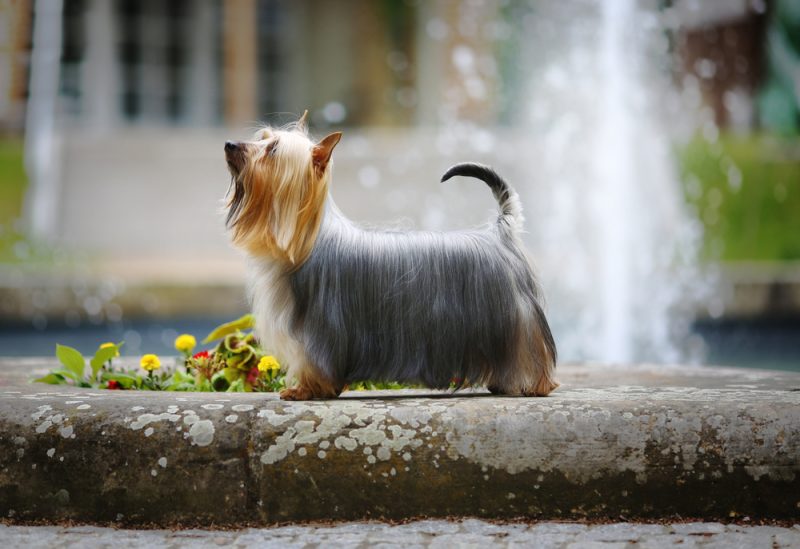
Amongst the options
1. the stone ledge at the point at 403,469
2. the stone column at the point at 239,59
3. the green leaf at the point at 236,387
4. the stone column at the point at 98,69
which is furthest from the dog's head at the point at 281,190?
the stone column at the point at 98,69

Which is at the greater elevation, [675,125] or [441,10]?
[441,10]

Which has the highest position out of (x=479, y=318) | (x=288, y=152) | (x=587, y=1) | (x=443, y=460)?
(x=587, y=1)

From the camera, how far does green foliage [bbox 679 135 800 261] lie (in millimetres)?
16000

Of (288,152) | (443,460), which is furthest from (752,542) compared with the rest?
(288,152)

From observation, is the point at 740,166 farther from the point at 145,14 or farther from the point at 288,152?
the point at 288,152

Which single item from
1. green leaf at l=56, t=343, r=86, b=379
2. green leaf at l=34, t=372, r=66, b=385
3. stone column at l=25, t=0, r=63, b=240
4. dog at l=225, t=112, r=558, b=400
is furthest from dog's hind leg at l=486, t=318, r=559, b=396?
stone column at l=25, t=0, r=63, b=240

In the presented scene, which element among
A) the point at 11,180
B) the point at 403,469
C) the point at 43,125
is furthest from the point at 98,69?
the point at 403,469

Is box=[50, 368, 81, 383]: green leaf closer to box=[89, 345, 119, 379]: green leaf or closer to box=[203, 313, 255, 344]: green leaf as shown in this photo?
box=[89, 345, 119, 379]: green leaf

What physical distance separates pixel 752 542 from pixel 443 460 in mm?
945

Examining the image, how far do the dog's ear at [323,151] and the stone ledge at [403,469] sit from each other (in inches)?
32.1

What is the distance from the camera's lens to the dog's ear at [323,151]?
3.33 metres

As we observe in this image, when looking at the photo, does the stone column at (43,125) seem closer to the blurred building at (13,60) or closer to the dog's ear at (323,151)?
the blurred building at (13,60)

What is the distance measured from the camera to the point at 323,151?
11.0ft

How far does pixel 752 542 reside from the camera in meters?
3.05
